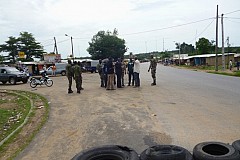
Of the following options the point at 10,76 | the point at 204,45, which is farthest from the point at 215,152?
the point at 204,45

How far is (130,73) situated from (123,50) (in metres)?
65.3

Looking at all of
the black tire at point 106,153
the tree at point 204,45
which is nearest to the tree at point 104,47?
the tree at point 204,45

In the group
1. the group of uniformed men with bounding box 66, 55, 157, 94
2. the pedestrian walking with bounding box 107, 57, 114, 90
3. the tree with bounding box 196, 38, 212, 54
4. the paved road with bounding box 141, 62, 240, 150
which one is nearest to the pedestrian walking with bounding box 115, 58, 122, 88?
the group of uniformed men with bounding box 66, 55, 157, 94

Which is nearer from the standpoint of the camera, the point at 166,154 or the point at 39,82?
the point at 166,154

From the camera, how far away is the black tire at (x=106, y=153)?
422cm

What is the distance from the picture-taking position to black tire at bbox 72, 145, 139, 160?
4219 millimetres

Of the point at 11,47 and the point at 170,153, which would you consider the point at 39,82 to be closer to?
the point at 170,153

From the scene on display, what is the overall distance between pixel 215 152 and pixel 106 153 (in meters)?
1.81

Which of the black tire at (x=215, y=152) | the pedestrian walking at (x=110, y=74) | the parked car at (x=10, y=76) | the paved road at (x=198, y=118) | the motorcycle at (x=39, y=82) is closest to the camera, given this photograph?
A: the black tire at (x=215, y=152)

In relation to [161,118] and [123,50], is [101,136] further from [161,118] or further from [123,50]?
[123,50]

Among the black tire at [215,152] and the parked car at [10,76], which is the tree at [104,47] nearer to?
the parked car at [10,76]

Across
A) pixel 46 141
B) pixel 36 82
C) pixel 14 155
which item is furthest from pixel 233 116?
pixel 36 82

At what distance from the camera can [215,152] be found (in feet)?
13.5

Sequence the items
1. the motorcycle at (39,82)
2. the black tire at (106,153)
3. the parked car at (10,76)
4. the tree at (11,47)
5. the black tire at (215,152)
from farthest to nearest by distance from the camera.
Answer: the tree at (11,47)
the parked car at (10,76)
the motorcycle at (39,82)
the black tire at (106,153)
the black tire at (215,152)
